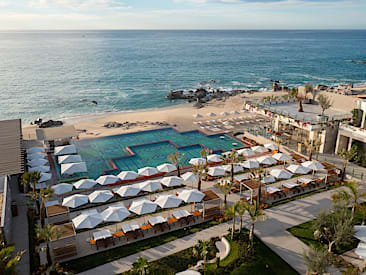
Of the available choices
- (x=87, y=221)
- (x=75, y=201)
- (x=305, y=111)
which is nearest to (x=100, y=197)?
(x=75, y=201)

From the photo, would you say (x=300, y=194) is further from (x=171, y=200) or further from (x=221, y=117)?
(x=221, y=117)

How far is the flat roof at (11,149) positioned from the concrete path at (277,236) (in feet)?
38.0

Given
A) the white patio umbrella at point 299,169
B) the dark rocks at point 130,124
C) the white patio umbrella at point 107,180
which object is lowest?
the dark rocks at point 130,124

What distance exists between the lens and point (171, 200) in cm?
2067

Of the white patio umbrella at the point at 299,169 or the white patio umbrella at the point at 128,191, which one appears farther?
the white patio umbrella at the point at 299,169

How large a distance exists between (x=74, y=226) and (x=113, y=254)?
150 inches

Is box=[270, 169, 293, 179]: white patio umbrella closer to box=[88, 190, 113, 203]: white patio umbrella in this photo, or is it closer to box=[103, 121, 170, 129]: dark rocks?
box=[88, 190, 113, 203]: white patio umbrella

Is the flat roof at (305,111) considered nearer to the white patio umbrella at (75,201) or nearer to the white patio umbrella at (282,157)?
the white patio umbrella at (282,157)

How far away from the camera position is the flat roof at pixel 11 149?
22.8m

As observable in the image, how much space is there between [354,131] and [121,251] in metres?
23.8

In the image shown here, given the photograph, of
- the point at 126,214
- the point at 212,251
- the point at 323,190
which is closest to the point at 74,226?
the point at 126,214

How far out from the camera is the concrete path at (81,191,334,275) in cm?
1647

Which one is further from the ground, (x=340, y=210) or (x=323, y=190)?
(x=340, y=210)

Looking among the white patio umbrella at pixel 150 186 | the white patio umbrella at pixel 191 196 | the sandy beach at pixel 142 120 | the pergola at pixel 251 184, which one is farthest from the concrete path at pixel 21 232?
the sandy beach at pixel 142 120
